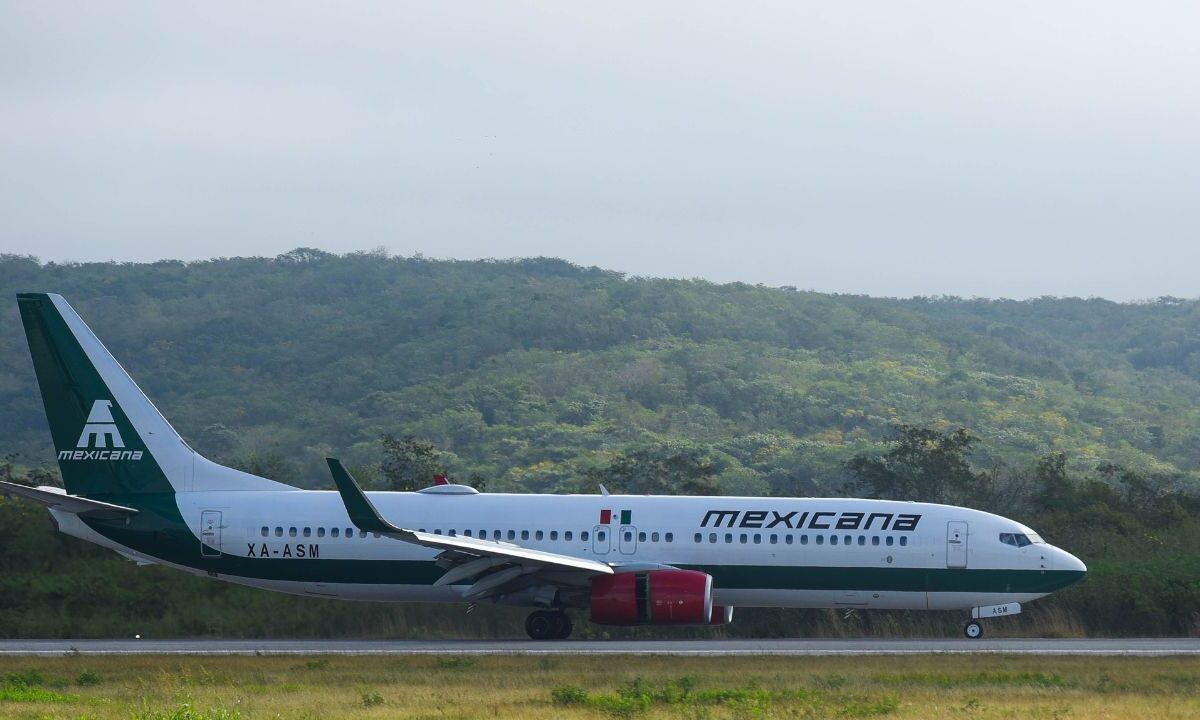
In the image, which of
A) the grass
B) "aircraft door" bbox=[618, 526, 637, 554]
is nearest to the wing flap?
"aircraft door" bbox=[618, 526, 637, 554]

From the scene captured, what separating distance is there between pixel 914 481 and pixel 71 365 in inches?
998

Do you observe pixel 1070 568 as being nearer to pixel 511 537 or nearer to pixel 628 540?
pixel 628 540

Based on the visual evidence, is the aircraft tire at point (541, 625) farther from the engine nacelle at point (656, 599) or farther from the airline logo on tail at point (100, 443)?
the airline logo on tail at point (100, 443)

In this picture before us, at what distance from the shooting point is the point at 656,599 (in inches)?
1211

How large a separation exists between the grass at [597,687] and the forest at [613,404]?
797 cm

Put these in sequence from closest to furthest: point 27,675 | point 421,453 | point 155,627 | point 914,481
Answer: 1. point 27,675
2. point 155,627
3. point 914,481
4. point 421,453

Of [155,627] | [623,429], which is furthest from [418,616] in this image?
[623,429]

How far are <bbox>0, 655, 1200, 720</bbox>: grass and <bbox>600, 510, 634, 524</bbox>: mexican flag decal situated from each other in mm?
4539

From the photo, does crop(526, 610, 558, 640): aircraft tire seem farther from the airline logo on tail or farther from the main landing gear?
the airline logo on tail

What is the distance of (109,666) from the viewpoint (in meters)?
26.8

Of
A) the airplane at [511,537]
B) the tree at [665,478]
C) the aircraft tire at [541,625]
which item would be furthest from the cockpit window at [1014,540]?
the tree at [665,478]

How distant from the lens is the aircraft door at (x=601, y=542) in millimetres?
32469

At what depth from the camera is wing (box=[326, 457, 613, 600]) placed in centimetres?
2931

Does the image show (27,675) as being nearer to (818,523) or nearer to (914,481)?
(818,523)
